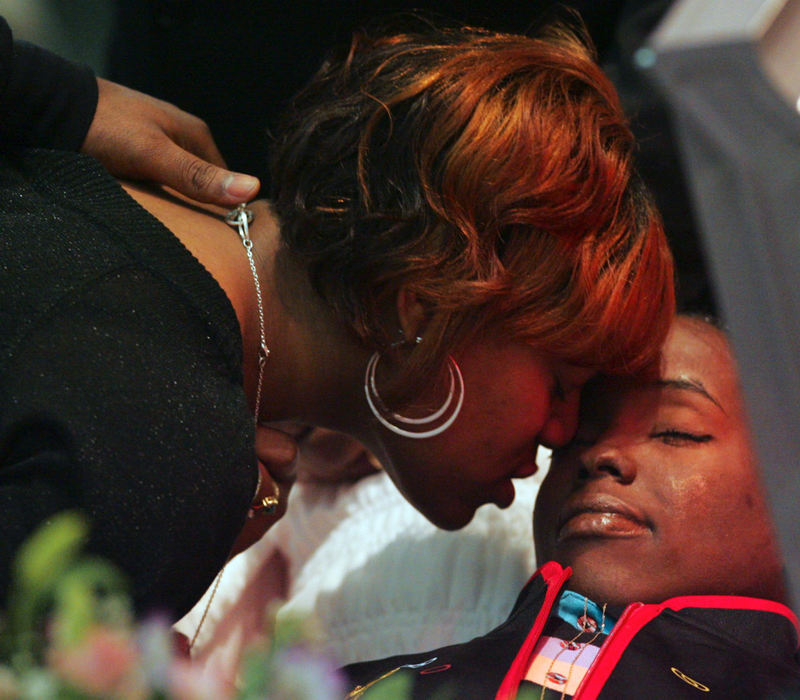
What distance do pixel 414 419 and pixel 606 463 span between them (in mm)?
212

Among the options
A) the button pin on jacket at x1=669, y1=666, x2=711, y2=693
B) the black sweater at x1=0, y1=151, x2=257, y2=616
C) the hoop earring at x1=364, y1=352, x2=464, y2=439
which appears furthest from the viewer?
the hoop earring at x1=364, y1=352, x2=464, y2=439

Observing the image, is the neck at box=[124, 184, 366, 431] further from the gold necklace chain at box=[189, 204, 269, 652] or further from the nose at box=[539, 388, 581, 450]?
the nose at box=[539, 388, 581, 450]

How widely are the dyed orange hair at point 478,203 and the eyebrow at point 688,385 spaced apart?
6 cm

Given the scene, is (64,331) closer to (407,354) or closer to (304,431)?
(407,354)

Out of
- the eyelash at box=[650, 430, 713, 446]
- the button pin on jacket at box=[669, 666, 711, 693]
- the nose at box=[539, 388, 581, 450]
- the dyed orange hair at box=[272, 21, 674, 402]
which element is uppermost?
the dyed orange hair at box=[272, 21, 674, 402]

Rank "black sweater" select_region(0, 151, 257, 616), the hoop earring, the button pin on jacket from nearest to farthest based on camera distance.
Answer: "black sweater" select_region(0, 151, 257, 616), the button pin on jacket, the hoop earring

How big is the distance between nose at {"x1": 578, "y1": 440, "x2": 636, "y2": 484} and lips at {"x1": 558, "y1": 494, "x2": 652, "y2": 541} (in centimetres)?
3

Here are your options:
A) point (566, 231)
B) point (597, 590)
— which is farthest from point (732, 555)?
point (566, 231)

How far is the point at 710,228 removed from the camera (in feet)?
1.78

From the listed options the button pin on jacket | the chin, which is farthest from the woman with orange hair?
the button pin on jacket

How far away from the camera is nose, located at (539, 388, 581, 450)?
1055 mm

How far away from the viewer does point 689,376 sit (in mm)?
1054

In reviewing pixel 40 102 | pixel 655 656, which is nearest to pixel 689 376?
pixel 655 656

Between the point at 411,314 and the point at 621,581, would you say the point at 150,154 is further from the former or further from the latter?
the point at 621,581
